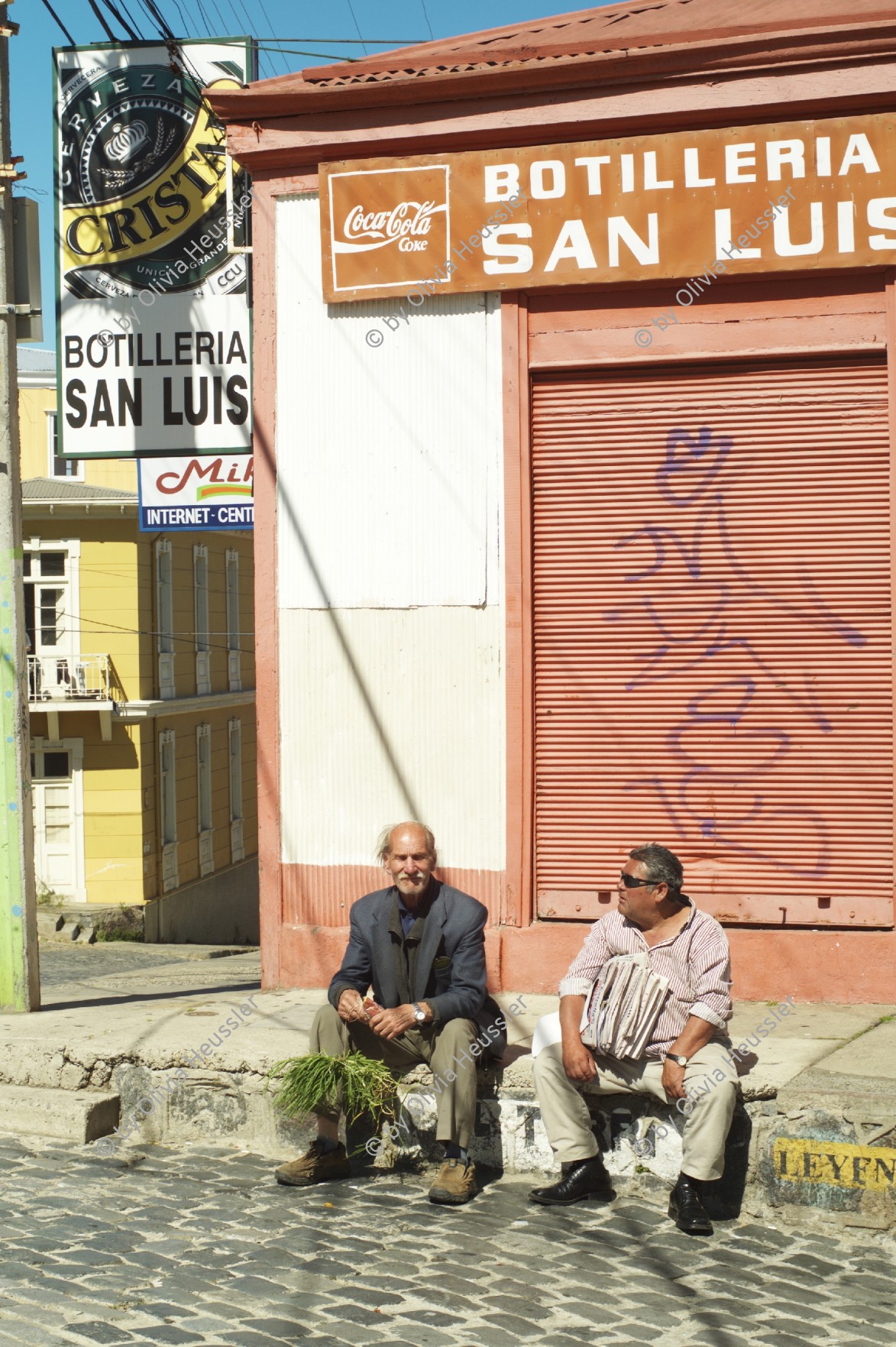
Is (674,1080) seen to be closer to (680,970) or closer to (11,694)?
(680,970)

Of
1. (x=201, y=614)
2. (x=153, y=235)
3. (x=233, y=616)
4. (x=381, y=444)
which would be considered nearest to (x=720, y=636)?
(x=381, y=444)

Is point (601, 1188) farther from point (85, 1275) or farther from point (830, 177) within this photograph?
point (830, 177)

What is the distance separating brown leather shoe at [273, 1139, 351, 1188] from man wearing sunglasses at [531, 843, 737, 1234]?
79 centimetres

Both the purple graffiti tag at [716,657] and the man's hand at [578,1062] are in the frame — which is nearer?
the man's hand at [578,1062]

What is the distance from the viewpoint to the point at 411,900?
5715mm

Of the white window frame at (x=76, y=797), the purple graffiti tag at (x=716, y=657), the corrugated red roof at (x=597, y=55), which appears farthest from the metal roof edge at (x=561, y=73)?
the white window frame at (x=76, y=797)

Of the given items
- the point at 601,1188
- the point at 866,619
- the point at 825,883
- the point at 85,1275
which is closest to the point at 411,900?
the point at 601,1188

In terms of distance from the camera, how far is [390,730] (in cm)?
739

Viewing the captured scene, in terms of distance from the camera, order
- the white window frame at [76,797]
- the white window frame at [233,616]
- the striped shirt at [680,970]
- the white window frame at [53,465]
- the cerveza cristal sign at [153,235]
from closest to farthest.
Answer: the striped shirt at [680,970]
the cerveza cristal sign at [153,235]
the white window frame at [76,797]
the white window frame at [53,465]
the white window frame at [233,616]

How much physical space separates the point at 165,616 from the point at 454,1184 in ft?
66.1

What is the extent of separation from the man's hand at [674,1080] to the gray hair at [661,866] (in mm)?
630

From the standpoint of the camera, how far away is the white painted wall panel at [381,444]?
727 centimetres

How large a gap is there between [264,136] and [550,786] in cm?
385

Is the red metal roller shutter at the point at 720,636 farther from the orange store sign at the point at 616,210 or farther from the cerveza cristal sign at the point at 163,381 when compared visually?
the cerveza cristal sign at the point at 163,381
